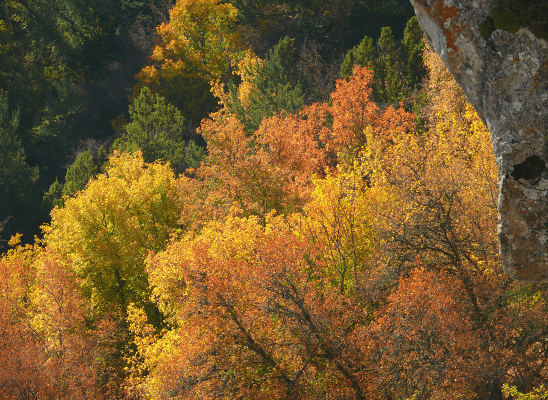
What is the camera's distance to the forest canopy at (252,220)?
16359 mm

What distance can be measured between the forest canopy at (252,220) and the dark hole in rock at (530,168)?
7.33 metres

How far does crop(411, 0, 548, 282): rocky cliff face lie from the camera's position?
6207mm

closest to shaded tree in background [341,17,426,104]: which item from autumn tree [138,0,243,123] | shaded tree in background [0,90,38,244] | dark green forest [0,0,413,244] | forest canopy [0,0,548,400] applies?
forest canopy [0,0,548,400]

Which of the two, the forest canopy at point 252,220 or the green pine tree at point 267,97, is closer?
the forest canopy at point 252,220

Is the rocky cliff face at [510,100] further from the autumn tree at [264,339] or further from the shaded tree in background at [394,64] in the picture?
the shaded tree in background at [394,64]

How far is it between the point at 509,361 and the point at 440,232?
167 inches

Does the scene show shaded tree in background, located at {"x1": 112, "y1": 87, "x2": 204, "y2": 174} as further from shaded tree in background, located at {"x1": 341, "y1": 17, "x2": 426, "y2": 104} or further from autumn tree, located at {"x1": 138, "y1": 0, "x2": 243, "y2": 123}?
shaded tree in background, located at {"x1": 341, "y1": 17, "x2": 426, "y2": 104}

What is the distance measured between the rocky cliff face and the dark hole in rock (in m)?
0.01

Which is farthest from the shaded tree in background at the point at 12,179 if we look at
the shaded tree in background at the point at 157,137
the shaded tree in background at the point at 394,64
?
the shaded tree in background at the point at 394,64

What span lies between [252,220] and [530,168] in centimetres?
1662

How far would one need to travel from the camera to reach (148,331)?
25391 millimetres

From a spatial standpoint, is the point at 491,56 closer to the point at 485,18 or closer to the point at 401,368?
the point at 485,18

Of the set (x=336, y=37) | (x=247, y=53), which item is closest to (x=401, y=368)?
(x=336, y=37)

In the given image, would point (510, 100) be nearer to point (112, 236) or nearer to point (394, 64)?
point (112, 236)
